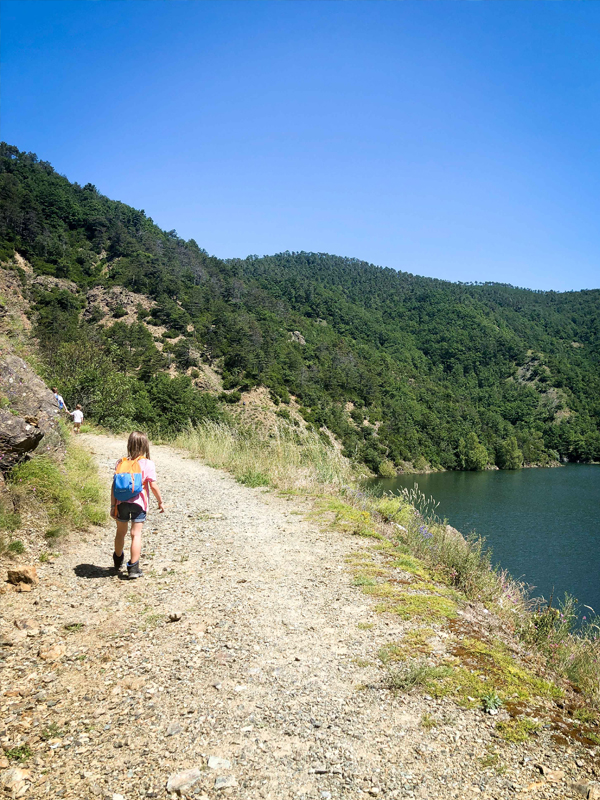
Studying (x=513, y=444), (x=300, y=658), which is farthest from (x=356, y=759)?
(x=513, y=444)

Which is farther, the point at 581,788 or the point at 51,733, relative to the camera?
the point at 51,733

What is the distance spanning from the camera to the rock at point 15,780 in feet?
7.00

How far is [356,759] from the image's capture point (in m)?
2.45

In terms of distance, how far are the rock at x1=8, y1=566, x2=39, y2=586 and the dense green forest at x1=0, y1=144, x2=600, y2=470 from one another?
15904 mm

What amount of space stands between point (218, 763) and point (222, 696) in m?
0.60

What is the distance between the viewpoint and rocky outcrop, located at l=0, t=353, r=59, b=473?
18.1 ft

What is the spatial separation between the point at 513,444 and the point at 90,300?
7806 cm

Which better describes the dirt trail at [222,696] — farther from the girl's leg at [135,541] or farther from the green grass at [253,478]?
the green grass at [253,478]

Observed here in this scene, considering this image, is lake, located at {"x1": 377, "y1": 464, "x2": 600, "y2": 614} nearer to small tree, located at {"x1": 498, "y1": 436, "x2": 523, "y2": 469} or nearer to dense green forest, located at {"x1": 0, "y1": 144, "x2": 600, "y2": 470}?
dense green forest, located at {"x1": 0, "y1": 144, "x2": 600, "y2": 470}

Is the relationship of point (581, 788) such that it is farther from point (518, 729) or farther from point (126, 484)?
point (126, 484)

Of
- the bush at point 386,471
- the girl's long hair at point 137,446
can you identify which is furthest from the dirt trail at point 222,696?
the bush at point 386,471

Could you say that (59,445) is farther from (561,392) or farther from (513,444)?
(561,392)

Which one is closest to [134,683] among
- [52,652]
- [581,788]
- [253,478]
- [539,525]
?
[52,652]

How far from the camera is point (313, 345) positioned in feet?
317
